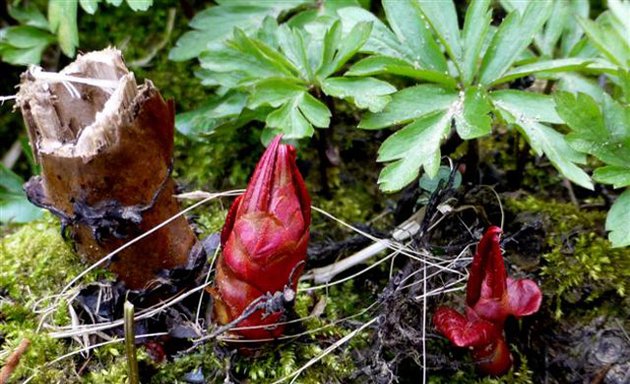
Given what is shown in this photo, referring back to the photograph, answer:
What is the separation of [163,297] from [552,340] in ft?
3.80

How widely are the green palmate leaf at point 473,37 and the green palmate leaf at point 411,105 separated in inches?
3.5

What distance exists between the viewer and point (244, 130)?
260 centimetres

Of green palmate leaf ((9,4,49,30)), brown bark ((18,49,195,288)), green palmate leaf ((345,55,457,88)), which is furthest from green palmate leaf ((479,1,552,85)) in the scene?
green palmate leaf ((9,4,49,30))

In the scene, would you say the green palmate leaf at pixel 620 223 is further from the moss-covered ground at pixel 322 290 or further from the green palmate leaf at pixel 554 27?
the green palmate leaf at pixel 554 27

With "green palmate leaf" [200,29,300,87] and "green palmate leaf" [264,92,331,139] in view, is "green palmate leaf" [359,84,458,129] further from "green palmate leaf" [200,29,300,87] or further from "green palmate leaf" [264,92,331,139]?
"green palmate leaf" [200,29,300,87]

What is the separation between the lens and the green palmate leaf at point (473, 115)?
188 centimetres

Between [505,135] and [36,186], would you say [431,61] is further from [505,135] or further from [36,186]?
[36,186]

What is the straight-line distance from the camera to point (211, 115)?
234cm

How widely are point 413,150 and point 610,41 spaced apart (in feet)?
2.42

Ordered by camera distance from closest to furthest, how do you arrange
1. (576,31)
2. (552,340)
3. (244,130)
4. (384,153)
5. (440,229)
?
(384,153)
(552,340)
(440,229)
(576,31)
(244,130)

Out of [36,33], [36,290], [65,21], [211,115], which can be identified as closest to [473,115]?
[211,115]

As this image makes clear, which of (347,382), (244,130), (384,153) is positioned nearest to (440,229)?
(384,153)

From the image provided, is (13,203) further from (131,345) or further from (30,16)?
(131,345)

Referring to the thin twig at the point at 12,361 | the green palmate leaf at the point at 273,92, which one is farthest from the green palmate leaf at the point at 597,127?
the thin twig at the point at 12,361
